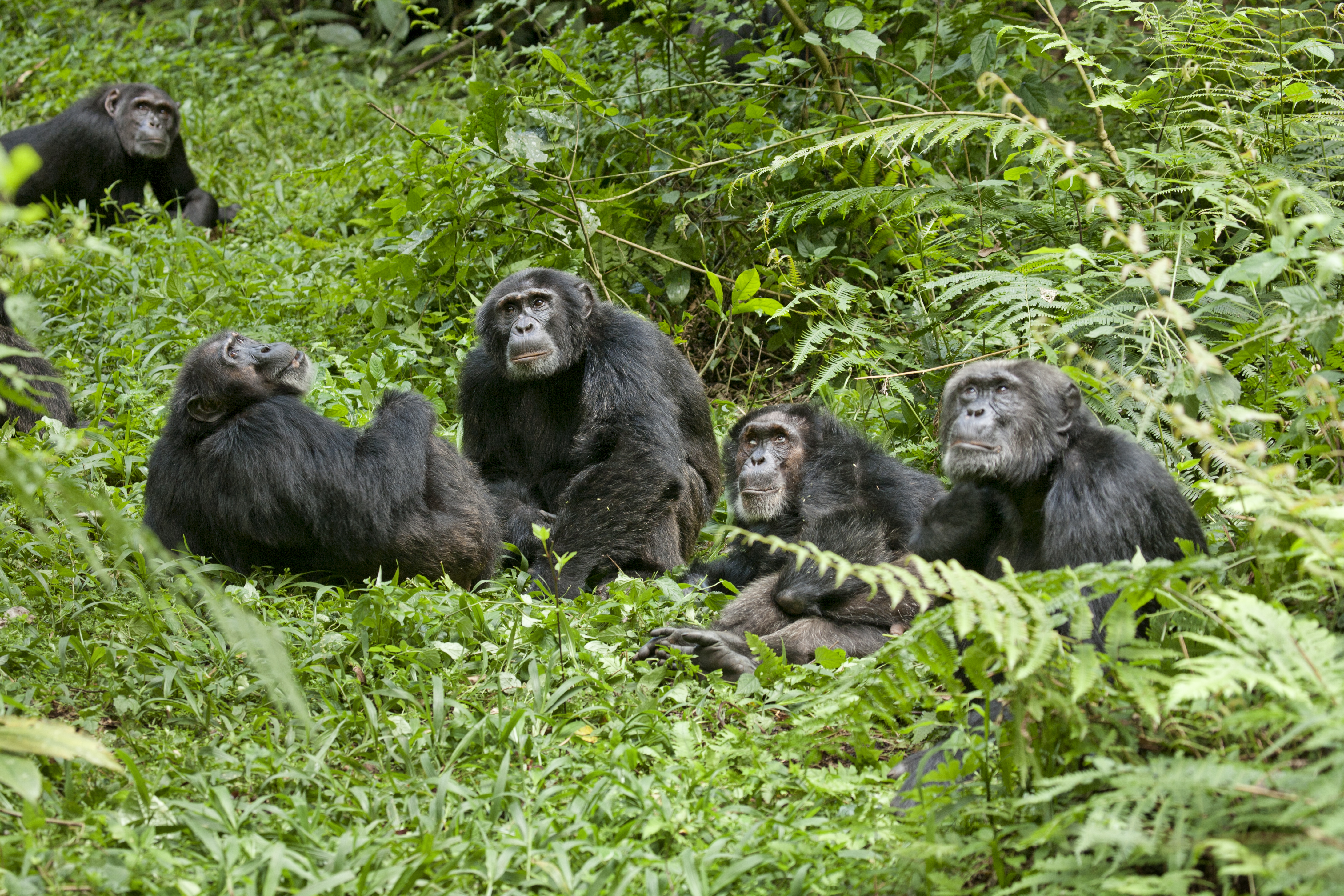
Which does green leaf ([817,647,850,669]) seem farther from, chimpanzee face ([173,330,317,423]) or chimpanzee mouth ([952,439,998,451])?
chimpanzee face ([173,330,317,423])

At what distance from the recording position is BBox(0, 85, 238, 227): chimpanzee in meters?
10.5

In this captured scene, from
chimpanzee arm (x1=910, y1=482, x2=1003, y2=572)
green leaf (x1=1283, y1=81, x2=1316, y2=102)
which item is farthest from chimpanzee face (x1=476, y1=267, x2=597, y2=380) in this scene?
green leaf (x1=1283, y1=81, x2=1316, y2=102)

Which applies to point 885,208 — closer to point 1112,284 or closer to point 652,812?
point 1112,284

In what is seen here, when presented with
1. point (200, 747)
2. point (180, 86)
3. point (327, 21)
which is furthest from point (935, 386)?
point (327, 21)

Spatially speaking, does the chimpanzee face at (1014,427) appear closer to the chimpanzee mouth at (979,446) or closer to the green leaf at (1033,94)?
the chimpanzee mouth at (979,446)

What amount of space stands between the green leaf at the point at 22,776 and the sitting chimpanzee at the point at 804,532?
227 cm

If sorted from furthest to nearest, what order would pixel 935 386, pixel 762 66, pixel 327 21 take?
pixel 327 21
pixel 762 66
pixel 935 386

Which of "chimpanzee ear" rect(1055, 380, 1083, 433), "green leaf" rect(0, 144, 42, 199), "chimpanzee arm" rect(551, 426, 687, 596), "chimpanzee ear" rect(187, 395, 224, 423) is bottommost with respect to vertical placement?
"chimpanzee arm" rect(551, 426, 687, 596)

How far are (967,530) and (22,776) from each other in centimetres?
329

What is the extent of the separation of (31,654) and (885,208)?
15.3 ft

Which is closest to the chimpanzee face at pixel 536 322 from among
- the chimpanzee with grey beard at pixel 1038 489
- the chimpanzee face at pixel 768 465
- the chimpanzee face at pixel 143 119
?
the chimpanzee face at pixel 768 465

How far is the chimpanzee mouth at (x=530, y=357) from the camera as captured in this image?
6.17 metres

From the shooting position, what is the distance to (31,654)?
425 cm

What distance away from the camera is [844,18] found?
269 inches
